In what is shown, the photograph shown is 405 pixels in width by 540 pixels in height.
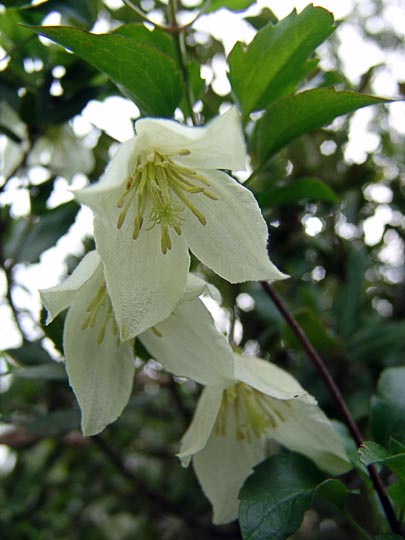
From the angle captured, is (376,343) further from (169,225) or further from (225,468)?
(169,225)

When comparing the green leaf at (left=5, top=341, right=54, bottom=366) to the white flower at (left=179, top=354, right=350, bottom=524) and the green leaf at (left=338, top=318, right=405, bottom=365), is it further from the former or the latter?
the green leaf at (left=338, top=318, right=405, bottom=365)

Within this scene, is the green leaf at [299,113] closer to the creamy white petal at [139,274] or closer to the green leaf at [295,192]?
the green leaf at [295,192]

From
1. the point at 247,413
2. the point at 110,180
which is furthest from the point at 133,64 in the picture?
the point at 247,413

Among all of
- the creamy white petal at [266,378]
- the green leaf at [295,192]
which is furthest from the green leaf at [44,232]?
the creamy white petal at [266,378]

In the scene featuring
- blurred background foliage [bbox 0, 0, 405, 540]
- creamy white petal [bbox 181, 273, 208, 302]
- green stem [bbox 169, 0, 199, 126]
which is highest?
green stem [bbox 169, 0, 199, 126]

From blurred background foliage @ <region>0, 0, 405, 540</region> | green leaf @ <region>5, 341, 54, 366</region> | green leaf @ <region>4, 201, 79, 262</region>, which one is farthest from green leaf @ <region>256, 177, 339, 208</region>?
green leaf @ <region>5, 341, 54, 366</region>

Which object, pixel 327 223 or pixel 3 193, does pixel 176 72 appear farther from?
pixel 327 223
